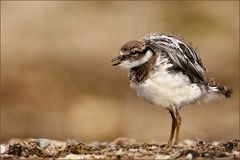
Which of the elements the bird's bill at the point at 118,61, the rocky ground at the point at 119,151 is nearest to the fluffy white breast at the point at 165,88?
the bird's bill at the point at 118,61

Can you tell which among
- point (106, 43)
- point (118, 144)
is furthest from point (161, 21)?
point (118, 144)

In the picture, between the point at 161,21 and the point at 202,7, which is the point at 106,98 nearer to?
the point at 161,21

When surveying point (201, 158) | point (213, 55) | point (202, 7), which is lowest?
point (201, 158)

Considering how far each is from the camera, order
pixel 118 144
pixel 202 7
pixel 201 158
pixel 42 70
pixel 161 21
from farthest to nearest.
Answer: pixel 202 7, pixel 161 21, pixel 42 70, pixel 118 144, pixel 201 158

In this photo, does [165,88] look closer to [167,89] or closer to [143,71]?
[167,89]

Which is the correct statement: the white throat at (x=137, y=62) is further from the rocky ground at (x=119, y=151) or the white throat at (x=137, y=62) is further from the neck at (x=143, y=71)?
the rocky ground at (x=119, y=151)

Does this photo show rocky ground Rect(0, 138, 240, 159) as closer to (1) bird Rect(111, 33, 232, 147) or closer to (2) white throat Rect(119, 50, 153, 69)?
(1) bird Rect(111, 33, 232, 147)
